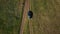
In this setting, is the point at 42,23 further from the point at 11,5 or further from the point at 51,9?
the point at 11,5

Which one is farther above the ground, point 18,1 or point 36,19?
point 18,1

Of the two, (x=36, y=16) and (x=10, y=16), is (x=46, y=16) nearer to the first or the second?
(x=36, y=16)

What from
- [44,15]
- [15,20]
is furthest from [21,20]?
[44,15]

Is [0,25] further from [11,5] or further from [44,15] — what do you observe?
[44,15]

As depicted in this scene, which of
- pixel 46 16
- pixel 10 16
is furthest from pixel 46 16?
pixel 10 16

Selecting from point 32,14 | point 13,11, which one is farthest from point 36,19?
point 13,11

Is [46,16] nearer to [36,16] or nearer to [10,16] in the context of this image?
[36,16]

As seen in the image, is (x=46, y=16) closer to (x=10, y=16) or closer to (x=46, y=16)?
(x=46, y=16)
